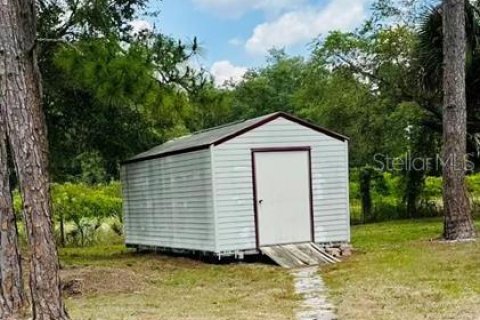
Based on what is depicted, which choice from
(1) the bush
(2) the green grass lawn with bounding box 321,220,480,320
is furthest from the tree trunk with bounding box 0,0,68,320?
(1) the bush

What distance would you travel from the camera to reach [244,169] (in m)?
11.3

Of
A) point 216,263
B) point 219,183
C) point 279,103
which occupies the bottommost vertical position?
point 216,263

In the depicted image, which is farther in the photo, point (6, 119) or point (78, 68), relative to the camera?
point (78, 68)

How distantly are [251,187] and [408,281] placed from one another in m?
3.86

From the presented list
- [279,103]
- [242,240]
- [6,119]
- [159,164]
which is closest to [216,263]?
[242,240]

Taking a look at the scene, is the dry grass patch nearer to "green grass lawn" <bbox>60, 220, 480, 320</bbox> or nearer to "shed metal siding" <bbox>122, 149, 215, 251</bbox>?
"green grass lawn" <bbox>60, 220, 480, 320</bbox>

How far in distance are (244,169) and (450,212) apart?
151 inches

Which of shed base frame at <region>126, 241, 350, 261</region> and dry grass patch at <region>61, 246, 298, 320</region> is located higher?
shed base frame at <region>126, 241, 350, 261</region>

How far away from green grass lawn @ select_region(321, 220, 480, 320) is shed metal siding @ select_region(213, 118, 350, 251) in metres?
0.83

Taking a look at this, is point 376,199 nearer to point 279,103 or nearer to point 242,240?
point 242,240

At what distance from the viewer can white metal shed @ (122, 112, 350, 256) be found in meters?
11.1

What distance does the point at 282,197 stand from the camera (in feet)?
37.6

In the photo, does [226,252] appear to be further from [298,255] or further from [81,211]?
[81,211]

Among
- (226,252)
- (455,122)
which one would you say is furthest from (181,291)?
(455,122)
